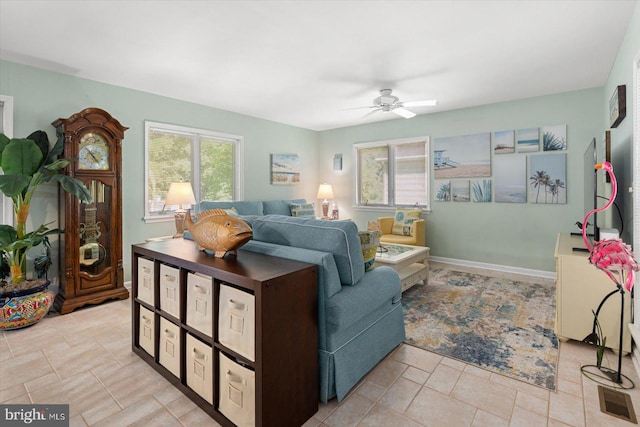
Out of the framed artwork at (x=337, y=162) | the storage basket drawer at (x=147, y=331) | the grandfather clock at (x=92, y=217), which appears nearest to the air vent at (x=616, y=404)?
the storage basket drawer at (x=147, y=331)

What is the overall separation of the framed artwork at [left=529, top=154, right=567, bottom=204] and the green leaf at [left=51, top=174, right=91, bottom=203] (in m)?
5.39

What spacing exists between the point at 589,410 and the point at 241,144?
16.8ft

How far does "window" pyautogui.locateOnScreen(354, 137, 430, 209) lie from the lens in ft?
18.4

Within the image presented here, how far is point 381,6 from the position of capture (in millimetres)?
2291

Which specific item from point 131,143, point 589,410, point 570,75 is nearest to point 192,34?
point 131,143

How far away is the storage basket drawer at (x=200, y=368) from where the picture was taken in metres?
1.74

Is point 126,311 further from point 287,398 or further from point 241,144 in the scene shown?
point 241,144

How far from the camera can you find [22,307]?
2.77 meters

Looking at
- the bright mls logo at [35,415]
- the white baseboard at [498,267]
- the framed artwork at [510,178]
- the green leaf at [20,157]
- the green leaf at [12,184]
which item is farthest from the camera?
the framed artwork at [510,178]

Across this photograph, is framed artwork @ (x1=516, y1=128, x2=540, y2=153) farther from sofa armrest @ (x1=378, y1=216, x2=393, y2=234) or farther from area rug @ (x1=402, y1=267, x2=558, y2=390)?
sofa armrest @ (x1=378, y1=216, x2=393, y2=234)

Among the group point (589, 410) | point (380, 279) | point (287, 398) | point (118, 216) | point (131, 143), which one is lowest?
point (589, 410)

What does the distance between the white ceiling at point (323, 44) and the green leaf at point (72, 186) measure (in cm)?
118

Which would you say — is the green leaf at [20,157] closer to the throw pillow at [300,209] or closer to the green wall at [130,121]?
the green wall at [130,121]

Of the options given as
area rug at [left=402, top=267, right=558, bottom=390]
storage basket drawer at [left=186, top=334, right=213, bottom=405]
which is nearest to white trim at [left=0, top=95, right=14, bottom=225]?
storage basket drawer at [left=186, top=334, right=213, bottom=405]
